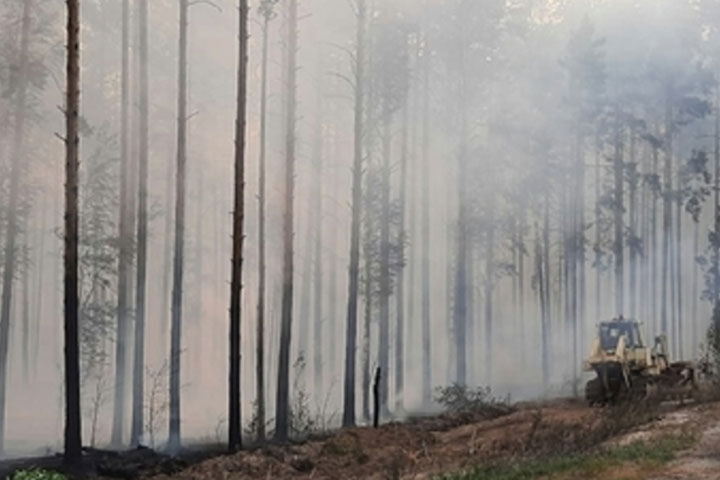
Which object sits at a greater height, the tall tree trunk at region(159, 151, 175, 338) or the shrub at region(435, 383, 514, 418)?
the tall tree trunk at region(159, 151, 175, 338)

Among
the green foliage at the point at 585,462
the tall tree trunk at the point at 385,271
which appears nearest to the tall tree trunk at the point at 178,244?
the tall tree trunk at the point at 385,271

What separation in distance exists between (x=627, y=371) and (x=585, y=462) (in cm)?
1369

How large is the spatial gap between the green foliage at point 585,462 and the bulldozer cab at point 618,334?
1126cm

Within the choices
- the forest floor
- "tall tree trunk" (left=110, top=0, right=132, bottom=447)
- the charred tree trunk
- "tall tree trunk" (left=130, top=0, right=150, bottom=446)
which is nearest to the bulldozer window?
the forest floor

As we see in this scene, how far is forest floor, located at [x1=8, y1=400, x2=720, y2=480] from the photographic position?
50.6ft

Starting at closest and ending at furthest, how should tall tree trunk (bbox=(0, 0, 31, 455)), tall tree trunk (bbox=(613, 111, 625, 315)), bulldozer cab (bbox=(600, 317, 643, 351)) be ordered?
bulldozer cab (bbox=(600, 317, 643, 351)) → tall tree trunk (bbox=(0, 0, 31, 455)) → tall tree trunk (bbox=(613, 111, 625, 315))

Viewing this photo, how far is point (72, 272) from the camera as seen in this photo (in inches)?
757

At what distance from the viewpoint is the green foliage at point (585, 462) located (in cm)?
1480

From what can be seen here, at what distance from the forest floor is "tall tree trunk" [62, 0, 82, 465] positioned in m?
0.78

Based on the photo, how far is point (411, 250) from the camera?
5659 centimetres

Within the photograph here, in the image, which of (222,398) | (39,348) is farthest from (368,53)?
(39,348)

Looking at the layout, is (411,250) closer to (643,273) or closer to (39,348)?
(643,273)

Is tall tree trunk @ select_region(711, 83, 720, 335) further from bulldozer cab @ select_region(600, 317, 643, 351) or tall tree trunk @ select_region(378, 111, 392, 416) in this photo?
bulldozer cab @ select_region(600, 317, 643, 351)

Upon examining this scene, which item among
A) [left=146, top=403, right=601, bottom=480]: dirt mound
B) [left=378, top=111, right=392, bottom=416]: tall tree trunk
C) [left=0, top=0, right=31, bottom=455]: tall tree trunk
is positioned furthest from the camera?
[left=378, top=111, right=392, bottom=416]: tall tree trunk
